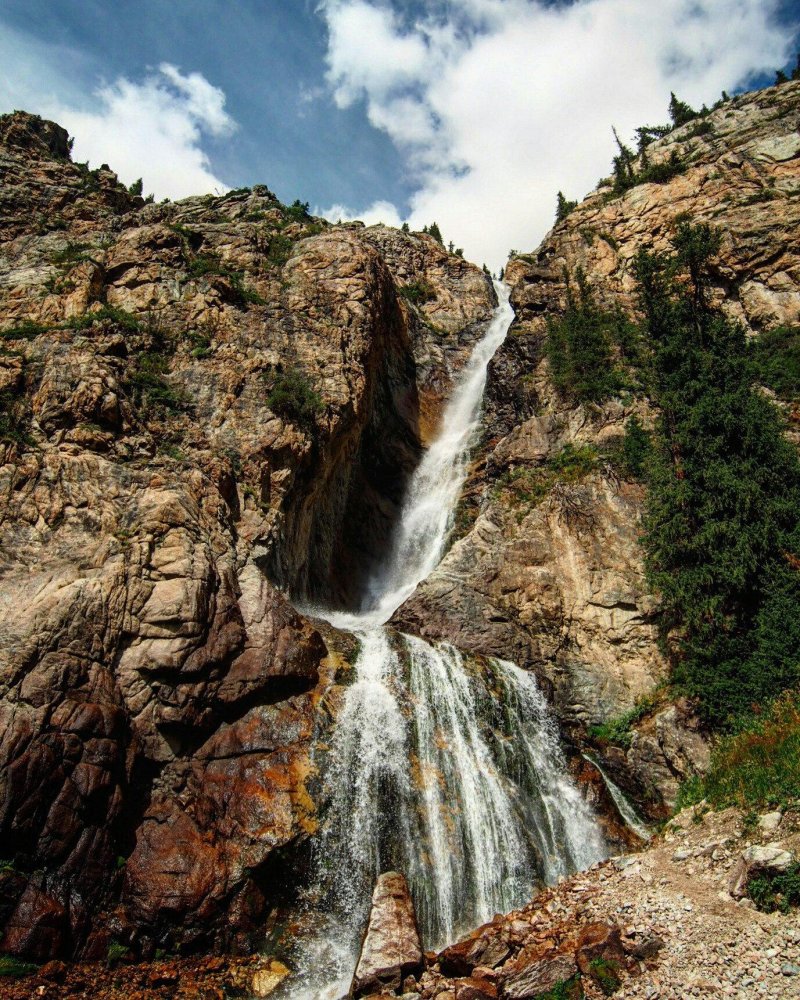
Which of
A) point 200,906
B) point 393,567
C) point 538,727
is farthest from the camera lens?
point 393,567

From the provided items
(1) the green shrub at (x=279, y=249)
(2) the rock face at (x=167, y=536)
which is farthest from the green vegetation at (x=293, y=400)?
(1) the green shrub at (x=279, y=249)

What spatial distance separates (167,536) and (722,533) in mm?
17674

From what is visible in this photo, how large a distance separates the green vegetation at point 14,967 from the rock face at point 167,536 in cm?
26

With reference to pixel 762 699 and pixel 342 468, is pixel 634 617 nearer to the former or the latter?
pixel 762 699

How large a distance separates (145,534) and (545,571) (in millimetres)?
14589

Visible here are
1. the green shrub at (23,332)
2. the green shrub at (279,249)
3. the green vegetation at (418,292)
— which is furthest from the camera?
the green vegetation at (418,292)

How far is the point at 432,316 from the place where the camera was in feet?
157

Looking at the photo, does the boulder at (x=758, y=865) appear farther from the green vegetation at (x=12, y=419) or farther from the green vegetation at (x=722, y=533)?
the green vegetation at (x=12, y=419)

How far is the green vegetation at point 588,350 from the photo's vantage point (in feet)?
91.8

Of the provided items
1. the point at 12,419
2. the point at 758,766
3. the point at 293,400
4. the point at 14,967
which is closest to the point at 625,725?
the point at 758,766

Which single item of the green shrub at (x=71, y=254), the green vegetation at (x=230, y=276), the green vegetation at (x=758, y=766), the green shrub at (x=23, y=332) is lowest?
the green vegetation at (x=758, y=766)

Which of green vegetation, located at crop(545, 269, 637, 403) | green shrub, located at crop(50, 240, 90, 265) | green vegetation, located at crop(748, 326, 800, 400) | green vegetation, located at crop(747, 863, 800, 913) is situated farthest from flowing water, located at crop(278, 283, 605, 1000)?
green shrub, located at crop(50, 240, 90, 265)

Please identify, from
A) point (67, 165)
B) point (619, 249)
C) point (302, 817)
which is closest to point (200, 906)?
point (302, 817)

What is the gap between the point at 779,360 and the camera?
84.6 ft
